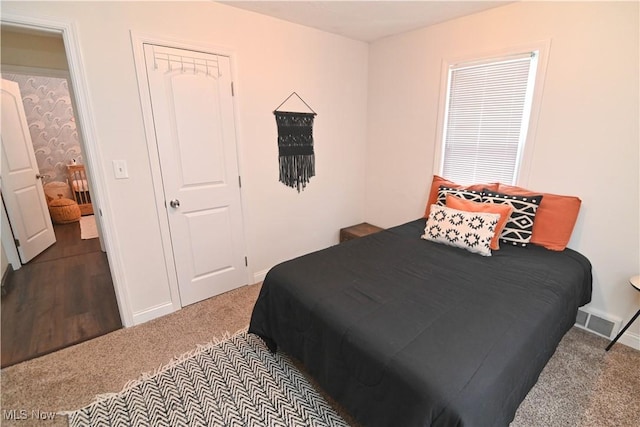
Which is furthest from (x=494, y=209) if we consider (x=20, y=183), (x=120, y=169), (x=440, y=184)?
(x=20, y=183)

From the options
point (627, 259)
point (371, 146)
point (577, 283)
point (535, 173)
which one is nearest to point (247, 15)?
point (371, 146)

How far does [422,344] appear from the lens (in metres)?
1.21

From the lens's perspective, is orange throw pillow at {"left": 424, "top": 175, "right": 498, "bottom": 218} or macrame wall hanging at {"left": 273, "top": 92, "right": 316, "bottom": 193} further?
macrame wall hanging at {"left": 273, "top": 92, "right": 316, "bottom": 193}

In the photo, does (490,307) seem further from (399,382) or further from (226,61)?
(226,61)

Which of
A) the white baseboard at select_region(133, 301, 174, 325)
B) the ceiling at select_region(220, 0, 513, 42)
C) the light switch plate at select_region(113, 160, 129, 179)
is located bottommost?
the white baseboard at select_region(133, 301, 174, 325)

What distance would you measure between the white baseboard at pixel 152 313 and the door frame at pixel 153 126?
0.05m

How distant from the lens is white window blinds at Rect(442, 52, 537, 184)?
229 centimetres

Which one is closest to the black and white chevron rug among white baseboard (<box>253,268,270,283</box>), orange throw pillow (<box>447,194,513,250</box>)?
white baseboard (<box>253,268,270,283</box>)

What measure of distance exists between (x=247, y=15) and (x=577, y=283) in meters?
3.02

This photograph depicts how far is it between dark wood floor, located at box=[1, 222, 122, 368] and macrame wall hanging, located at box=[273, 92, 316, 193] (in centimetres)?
191

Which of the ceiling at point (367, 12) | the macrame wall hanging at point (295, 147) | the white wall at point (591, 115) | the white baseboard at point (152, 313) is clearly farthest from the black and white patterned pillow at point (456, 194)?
the white baseboard at point (152, 313)

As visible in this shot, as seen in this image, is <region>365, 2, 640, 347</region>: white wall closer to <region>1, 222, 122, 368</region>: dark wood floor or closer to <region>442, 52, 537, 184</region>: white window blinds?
<region>442, 52, 537, 184</region>: white window blinds

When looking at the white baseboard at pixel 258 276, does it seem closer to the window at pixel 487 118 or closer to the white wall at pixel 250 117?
the white wall at pixel 250 117

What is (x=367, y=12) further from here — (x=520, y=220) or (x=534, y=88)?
(x=520, y=220)
